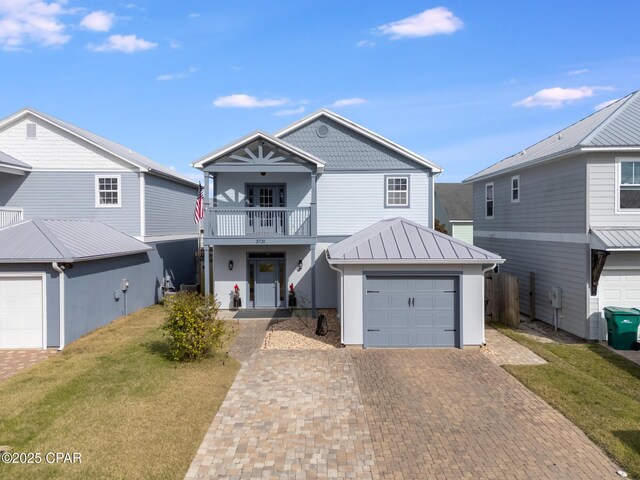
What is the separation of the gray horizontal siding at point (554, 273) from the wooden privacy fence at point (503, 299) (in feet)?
3.97

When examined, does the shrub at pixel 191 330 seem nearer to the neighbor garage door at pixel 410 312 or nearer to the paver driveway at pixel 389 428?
the paver driveway at pixel 389 428

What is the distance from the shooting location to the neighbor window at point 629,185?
13258 millimetres

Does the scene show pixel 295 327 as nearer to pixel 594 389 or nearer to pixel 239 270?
pixel 239 270

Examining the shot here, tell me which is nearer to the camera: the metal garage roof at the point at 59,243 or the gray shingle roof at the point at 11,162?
the metal garage roof at the point at 59,243

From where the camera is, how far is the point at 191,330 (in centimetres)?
1093

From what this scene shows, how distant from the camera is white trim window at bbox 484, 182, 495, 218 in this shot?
67.5 ft

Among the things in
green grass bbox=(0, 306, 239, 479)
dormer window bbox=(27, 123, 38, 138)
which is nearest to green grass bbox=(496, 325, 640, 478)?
green grass bbox=(0, 306, 239, 479)

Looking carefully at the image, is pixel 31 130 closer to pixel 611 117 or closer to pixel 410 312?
pixel 410 312

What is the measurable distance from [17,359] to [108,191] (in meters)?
8.57

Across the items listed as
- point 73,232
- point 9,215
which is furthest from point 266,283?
point 9,215

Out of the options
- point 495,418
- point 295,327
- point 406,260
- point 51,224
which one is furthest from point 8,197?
point 495,418

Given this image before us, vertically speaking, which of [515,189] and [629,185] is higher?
[515,189]

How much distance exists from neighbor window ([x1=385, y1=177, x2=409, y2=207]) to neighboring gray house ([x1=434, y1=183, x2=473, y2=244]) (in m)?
17.1

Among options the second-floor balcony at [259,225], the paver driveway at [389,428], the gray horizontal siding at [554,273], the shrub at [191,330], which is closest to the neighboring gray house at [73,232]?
the second-floor balcony at [259,225]
